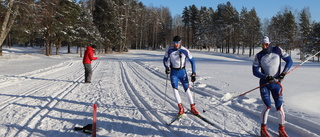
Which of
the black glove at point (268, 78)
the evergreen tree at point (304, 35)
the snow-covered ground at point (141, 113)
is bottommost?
the snow-covered ground at point (141, 113)

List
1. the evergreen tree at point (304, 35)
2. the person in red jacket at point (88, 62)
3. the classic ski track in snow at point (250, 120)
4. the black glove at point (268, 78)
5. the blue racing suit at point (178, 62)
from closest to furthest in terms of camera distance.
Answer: the black glove at point (268, 78)
the classic ski track in snow at point (250, 120)
the blue racing suit at point (178, 62)
the person in red jacket at point (88, 62)
the evergreen tree at point (304, 35)

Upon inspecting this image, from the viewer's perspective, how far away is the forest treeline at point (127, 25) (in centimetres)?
2480

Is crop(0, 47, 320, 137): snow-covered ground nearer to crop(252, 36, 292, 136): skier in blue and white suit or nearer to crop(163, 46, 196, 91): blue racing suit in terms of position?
crop(252, 36, 292, 136): skier in blue and white suit

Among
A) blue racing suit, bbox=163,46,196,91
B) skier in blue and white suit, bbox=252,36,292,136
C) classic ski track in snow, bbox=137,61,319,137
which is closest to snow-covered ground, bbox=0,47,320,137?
classic ski track in snow, bbox=137,61,319,137

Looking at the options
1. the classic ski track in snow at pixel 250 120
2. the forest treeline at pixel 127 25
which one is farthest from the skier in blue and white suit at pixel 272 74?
the forest treeline at pixel 127 25

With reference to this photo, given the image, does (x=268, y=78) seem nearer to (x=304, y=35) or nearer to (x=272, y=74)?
(x=272, y=74)

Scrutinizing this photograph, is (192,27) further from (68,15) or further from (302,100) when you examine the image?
(302,100)

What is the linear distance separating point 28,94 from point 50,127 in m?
3.93

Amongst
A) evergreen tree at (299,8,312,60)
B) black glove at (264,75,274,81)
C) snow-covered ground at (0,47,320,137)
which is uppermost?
evergreen tree at (299,8,312,60)

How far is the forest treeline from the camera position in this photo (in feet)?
81.4

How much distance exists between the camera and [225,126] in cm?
486

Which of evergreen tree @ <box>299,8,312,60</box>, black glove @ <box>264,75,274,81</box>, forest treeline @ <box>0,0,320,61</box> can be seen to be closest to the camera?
black glove @ <box>264,75,274,81</box>

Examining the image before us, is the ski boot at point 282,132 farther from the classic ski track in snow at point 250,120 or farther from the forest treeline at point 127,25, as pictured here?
the forest treeline at point 127,25

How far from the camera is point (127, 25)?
48094 millimetres
